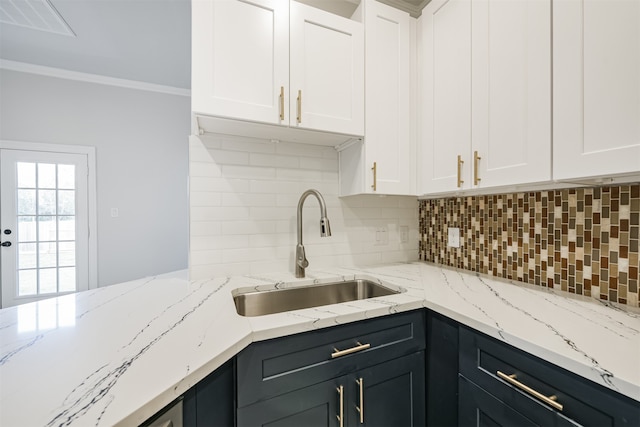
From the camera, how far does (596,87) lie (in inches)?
32.6

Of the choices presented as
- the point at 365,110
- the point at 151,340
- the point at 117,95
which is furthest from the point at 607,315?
the point at 117,95

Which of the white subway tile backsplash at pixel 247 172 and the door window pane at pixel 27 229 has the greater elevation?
the white subway tile backsplash at pixel 247 172

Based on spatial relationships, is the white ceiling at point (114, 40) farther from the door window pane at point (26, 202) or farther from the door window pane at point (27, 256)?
the door window pane at point (27, 256)

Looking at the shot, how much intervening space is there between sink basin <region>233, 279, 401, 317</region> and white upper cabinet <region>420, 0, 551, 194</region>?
630 mm

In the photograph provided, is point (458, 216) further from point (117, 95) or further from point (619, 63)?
point (117, 95)

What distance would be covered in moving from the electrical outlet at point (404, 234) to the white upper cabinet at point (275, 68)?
31.9 inches

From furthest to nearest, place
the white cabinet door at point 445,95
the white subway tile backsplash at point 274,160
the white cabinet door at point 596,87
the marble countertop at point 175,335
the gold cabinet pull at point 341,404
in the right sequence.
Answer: the white subway tile backsplash at point 274,160 → the white cabinet door at point 445,95 → the gold cabinet pull at point 341,404 → the white cabinet door at point 596,87 → the marble countertop at point 175,335

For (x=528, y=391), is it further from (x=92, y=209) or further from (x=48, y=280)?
(x=48, y=280)

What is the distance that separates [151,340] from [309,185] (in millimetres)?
1123

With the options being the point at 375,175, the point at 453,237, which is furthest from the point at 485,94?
the point at 453,237

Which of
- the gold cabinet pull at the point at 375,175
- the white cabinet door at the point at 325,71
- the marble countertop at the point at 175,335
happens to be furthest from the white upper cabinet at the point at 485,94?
the marble countertop at the point at 175,335

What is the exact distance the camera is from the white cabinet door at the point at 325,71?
4.24ft

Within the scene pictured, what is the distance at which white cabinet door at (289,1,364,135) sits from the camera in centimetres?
129

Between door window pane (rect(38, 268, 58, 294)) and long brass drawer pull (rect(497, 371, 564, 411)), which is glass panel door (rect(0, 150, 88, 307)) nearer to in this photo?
door window pane (rect(38, 268, 58, 294))
